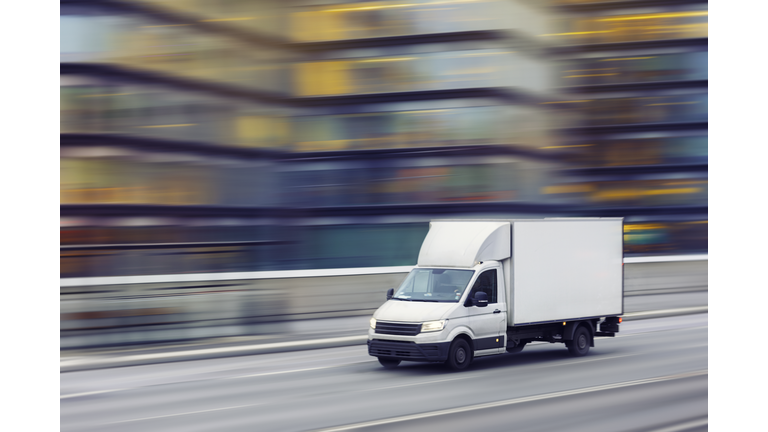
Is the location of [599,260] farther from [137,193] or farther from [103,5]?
[103,5]

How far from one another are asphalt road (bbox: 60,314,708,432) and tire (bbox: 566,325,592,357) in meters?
0.24

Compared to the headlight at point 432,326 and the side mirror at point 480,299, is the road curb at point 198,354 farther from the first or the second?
the side mirror at point 480,299

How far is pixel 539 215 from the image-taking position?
32.7 meters

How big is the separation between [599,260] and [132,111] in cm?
1313

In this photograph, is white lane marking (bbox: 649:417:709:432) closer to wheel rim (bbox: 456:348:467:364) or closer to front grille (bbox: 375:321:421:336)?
wheel rim (bbox: 456:348:467:364)

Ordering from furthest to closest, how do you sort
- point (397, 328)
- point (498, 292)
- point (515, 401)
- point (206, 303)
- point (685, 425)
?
1. point (206, 303)
2. point (498, 292)
3. point (397, 328)
4. point (515, 401)
5. point (685, 425)

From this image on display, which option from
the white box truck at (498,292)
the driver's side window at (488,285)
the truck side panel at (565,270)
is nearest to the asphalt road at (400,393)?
the white box truck at (498,292)

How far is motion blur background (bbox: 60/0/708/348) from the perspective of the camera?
20406 millimetres

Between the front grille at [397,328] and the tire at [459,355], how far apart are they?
2.53 feet

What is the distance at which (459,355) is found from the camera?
14.6 meters

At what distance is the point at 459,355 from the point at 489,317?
3.24 ft

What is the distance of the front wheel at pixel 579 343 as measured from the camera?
16.5 m

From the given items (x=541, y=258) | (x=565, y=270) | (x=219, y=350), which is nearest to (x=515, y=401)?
(x=541, y=258)

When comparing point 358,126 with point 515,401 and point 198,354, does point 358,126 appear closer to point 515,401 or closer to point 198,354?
point 198,354
